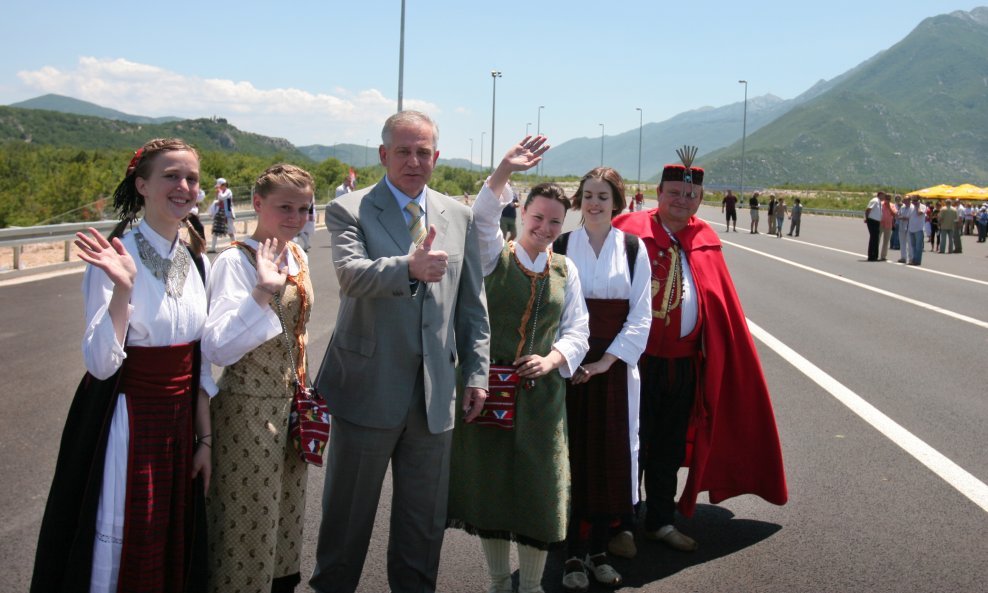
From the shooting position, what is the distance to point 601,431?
14.4ft

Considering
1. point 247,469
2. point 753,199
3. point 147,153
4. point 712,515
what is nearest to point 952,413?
point 712,515

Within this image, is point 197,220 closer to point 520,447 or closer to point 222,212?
point 520,447

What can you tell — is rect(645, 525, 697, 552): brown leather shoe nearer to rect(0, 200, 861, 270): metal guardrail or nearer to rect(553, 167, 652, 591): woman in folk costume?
rect(553, 167, 652, 591): woman in folk costume

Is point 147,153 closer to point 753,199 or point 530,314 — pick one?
point 530,314

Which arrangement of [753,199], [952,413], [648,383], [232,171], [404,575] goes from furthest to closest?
[232,171]
[753,199]
[952,413]
[648,383]
[404,575]

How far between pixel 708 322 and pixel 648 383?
479 mm

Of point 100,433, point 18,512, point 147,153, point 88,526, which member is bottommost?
point 18,512

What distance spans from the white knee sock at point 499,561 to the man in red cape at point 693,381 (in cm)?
115

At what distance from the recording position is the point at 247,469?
3416 mm

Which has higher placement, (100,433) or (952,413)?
(100,433)

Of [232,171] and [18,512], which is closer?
[18,512]

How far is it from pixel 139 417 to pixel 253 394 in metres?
0.45

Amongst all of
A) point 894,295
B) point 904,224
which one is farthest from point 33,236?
point 904,224

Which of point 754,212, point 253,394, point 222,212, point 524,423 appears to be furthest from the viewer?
point 754,212
